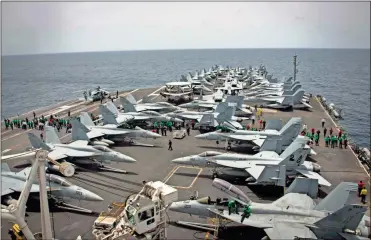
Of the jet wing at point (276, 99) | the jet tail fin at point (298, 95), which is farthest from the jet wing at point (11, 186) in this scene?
the jet tail fin at point (298, 95)

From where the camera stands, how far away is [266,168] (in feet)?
92.4

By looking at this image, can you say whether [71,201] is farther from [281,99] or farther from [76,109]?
[281,99]

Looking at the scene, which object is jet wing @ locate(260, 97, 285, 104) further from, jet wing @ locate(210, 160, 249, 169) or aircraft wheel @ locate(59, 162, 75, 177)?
aircraft wheel @ locate(59, 162, 75, 177)

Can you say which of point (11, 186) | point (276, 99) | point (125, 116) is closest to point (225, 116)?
point (125, 116)

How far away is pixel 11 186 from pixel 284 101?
173 feet

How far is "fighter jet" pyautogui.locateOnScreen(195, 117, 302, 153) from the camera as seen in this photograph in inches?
1367

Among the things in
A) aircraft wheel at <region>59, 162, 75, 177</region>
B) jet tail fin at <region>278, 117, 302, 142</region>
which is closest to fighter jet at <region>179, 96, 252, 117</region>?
jet tail fin at <region>278, 117, 302, 142</region>

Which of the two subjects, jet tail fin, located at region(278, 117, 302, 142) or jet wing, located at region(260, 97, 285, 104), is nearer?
jet tail fin, located at region(278, 117, 302, 142)

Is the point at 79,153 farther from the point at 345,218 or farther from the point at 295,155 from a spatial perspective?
the point at 345,218

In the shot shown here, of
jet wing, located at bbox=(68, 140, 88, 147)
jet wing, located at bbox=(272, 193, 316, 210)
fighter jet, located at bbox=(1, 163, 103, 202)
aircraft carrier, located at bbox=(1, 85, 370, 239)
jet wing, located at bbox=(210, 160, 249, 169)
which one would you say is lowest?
aircraft carrier, located at bbox=(1, 85, 370, 239)

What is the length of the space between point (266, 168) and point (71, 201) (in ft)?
56.8

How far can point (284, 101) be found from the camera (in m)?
64.9

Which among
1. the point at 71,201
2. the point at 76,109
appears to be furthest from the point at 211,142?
the point at 76,109

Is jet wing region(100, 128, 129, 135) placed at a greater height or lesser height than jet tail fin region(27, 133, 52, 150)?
lesser
